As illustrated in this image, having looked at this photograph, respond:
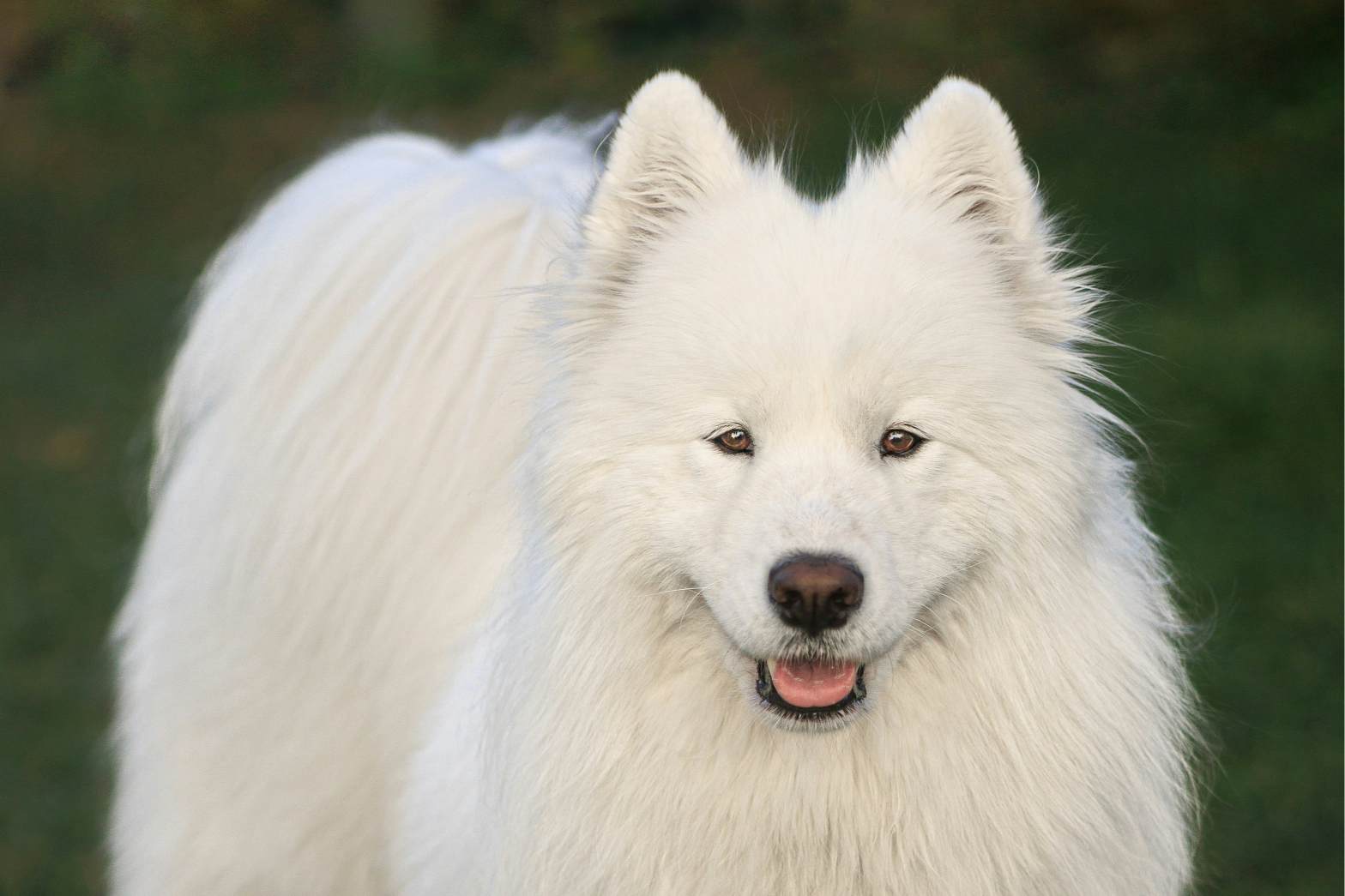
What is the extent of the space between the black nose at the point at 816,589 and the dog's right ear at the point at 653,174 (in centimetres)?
78

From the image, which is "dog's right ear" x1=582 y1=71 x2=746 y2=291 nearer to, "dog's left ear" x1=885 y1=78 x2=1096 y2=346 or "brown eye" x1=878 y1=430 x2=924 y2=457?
"dog's left ear" x1=885 y1=78 x2=1096 y2=346

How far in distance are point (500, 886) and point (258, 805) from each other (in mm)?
1018

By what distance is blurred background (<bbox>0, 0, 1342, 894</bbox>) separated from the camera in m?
7.02

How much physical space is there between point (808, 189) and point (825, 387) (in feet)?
3.17

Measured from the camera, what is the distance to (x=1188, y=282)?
11953mm

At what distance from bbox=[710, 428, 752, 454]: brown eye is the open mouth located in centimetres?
39

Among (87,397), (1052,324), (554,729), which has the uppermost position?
(1052,324)

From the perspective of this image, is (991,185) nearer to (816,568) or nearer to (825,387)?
(825,387)

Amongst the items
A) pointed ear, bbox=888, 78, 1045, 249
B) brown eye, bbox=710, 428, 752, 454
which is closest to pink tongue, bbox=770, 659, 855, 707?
brown eye, bbox=710, 428, 752, 454

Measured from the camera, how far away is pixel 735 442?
2.92 meters

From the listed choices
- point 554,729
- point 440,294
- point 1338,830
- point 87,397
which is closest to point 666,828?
point 554,729

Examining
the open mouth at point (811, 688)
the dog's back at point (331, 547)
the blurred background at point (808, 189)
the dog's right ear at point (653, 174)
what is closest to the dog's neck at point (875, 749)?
the open mouth at point (811, 688)

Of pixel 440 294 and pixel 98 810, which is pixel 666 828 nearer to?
pixel 440 294

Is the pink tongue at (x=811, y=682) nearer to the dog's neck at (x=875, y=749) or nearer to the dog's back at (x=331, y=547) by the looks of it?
the dog's neck at (x=875, y=749)
